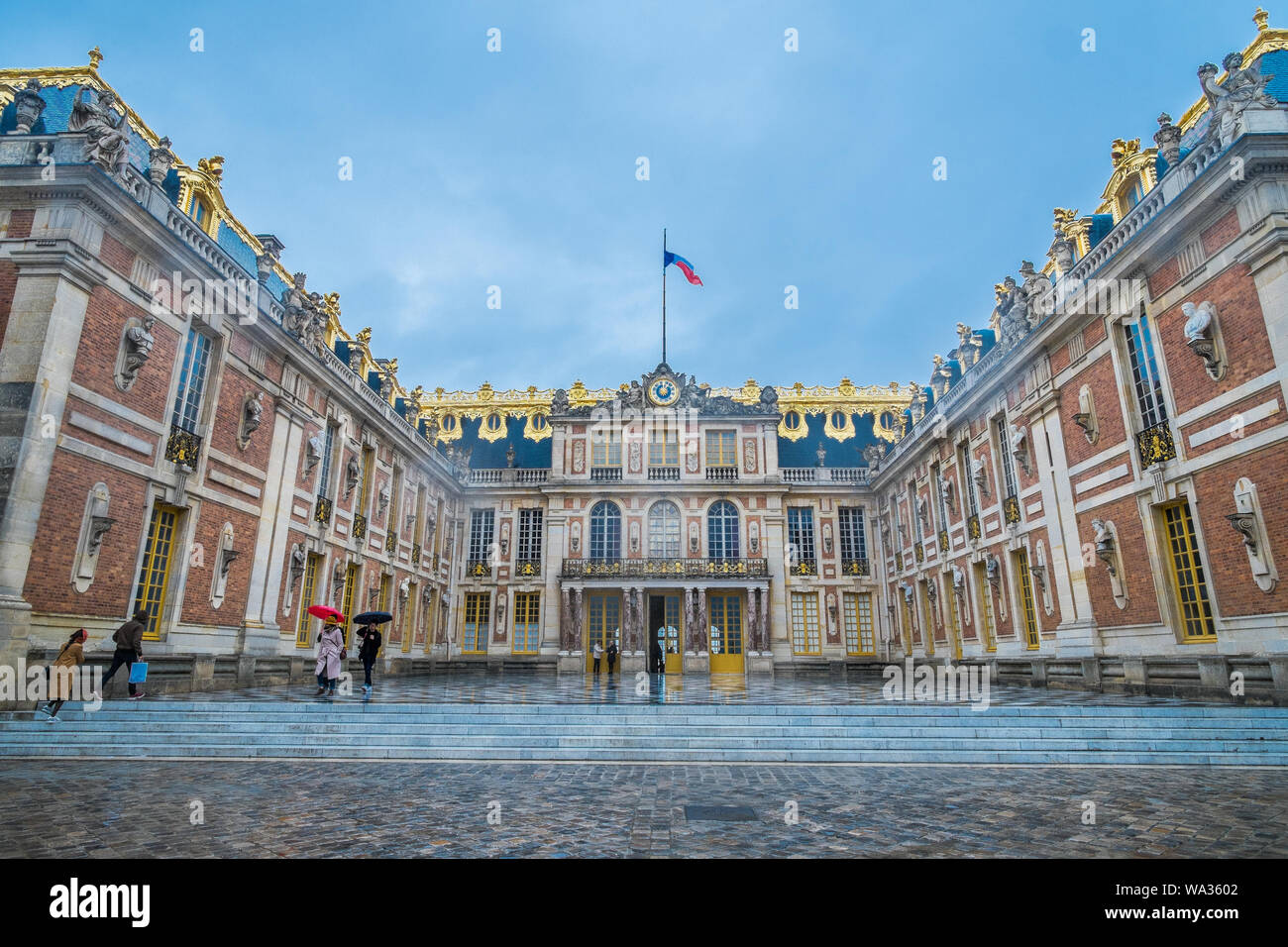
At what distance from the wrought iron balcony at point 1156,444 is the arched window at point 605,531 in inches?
825

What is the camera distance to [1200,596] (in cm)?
1301

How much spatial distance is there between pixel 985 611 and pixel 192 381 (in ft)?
72.2

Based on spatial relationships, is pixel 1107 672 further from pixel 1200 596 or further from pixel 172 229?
pixel 172 229

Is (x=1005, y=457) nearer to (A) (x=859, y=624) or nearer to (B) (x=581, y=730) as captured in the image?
(A) (x=859, y=624)

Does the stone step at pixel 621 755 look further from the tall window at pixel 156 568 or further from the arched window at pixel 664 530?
the arched window at pixel 664 530

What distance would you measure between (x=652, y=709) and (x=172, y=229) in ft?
41.8

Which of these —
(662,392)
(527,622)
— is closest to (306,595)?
(527,622)

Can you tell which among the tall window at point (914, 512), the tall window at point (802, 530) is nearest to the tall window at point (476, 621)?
the tall window at point (802, 530)

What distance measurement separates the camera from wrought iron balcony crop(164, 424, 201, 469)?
14.3m

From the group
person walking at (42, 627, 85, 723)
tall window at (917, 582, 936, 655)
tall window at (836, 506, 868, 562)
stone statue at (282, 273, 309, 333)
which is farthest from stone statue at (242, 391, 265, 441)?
tall window at (836, 506, 868, 562)

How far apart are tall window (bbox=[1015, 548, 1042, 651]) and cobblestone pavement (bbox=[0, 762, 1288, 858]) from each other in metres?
11.7

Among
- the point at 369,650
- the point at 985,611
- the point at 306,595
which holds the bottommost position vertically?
the point at 369,650

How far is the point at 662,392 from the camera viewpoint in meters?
33.1

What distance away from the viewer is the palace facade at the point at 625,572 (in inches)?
450
